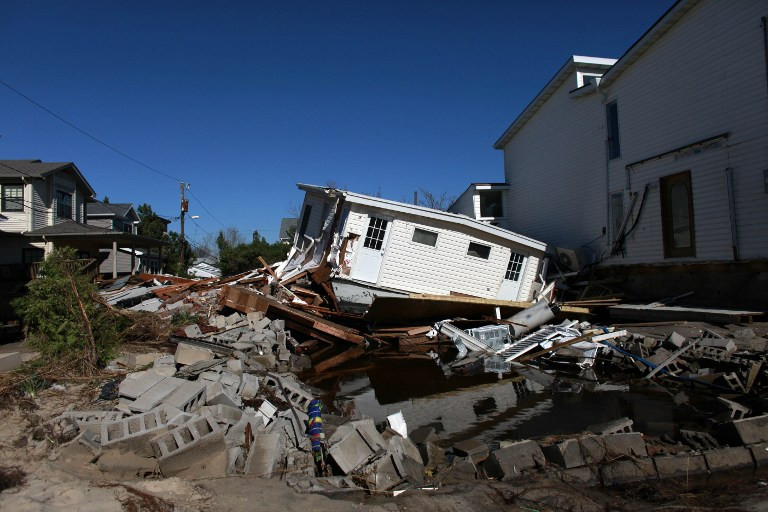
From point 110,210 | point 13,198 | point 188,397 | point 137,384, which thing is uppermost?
point 110,210

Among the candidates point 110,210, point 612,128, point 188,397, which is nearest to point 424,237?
point 612,128

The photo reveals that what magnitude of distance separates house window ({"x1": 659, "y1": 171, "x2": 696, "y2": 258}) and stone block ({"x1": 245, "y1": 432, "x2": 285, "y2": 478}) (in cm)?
1369

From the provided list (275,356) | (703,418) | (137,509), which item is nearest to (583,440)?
(703,418)

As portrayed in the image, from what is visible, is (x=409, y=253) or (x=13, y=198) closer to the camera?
(x=409, y=253)

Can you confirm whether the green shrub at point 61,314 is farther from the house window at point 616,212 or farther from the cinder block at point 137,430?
the house window at point 616,212

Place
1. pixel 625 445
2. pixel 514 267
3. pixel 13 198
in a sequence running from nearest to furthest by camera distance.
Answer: pixel 625 445
pixel 514 267
pixel 13 198

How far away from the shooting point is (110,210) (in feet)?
121

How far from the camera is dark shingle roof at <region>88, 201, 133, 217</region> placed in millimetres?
36031

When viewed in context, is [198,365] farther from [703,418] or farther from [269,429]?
[703,418]

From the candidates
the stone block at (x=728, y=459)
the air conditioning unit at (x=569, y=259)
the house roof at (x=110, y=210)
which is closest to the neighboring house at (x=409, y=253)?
the air conditioning unit at (x=569, y=259)

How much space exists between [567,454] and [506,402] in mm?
3882

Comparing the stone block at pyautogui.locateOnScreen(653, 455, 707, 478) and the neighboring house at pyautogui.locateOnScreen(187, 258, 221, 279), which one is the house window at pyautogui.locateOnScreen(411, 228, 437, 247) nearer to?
the stone block at pyautogui.locateOnScreen(653, 455, 707, 478)

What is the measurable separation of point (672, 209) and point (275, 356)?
40.6 feet

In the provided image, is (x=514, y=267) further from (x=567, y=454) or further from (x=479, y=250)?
(x=567, y=454)
